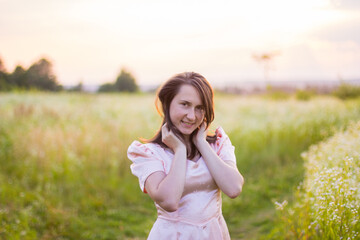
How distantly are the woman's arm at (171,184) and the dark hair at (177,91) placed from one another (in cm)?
23

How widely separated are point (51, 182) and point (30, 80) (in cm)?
531

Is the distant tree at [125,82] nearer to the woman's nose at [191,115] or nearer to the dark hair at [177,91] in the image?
the dark hair at [177,91]

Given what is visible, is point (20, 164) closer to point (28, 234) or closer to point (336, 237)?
point (28, 234)

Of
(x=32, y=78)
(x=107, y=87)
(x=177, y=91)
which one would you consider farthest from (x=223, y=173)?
(x=107, y=87)

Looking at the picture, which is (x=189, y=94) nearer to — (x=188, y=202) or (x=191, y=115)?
(x=191, y=115)

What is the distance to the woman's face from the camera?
94.7 inches

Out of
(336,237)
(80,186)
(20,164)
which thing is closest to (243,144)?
(80,186)

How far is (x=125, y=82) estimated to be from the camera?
19.0 metres

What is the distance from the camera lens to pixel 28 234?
14.4ft

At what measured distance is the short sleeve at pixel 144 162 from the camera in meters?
2.29

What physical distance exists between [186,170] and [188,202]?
22cm

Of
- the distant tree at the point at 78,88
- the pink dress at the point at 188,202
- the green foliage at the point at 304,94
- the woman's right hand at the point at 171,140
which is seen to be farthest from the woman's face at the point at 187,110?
the green foliage at the point at 304,94

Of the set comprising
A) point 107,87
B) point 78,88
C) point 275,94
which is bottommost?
point 275,94

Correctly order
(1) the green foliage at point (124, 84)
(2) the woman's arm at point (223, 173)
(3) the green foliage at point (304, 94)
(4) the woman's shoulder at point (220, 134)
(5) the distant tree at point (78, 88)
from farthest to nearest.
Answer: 1. (1) the green foliage at point (124, 84)
2. (3) the green foliage at point (304, 94)
3. (5) the distant tree at point (78, 88)
4. (4) the woman's shoulder at point (220, 134)
5. (2) the woman's arm at point (223, 173)
